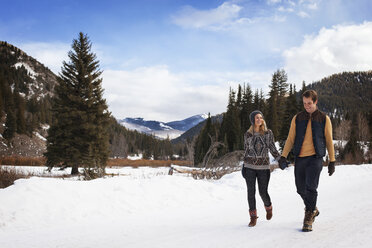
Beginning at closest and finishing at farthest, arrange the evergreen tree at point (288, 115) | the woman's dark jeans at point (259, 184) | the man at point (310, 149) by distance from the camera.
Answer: the man at point (310, 149), the woman's dark jeans at point (259, 184), the evergreen tree at point (288, 115)

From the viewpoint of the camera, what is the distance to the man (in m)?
4.03

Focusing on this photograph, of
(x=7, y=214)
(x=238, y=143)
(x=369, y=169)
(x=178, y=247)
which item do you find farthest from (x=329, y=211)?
(x=238, y=143)

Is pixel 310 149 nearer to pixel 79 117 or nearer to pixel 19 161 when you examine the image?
pixel 79 117

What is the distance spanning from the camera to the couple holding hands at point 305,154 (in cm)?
404

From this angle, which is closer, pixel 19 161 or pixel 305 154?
pixel 305 154

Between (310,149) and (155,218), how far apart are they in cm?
360

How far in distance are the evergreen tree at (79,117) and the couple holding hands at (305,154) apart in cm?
1636

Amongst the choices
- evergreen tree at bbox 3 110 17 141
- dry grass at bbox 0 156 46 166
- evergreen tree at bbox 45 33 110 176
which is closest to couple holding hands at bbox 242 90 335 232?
evergreen tree at bbox 45 33 110 176

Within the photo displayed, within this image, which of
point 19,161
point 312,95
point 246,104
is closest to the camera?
point 312,95

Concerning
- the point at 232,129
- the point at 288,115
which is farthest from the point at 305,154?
the point at 232,129

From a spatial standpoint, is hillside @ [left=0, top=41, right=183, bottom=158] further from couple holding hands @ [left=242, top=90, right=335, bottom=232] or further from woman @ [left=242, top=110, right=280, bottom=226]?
couple holding hands @ [left=242, top=90, right=335, bottom=232]

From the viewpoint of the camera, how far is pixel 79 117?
20188mm

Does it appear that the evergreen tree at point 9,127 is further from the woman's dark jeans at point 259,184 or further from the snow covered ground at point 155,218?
the woman's dark jeans at point 259,184

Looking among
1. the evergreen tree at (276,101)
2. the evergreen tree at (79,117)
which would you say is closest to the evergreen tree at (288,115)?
the evergreen tree at (276,101)
